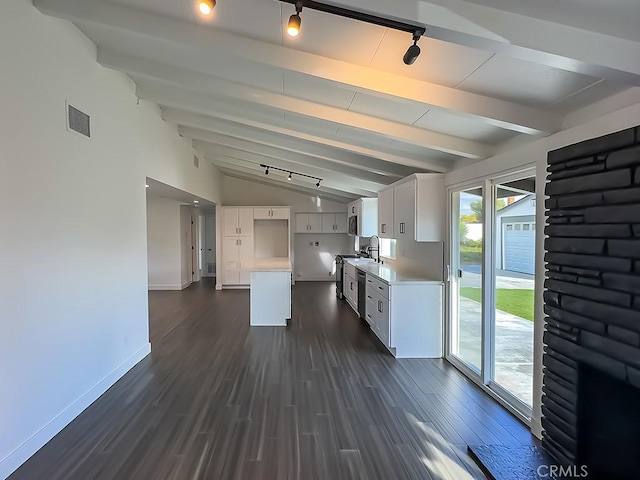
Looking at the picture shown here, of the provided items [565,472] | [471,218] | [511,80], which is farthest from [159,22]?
[565,472]

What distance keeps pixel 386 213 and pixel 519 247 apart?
105 inches

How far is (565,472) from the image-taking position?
2.07 meters

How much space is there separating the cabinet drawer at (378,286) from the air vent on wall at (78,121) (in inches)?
135

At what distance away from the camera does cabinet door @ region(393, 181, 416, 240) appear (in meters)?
4.30

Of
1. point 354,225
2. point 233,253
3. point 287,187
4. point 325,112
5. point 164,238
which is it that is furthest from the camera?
point 287,187

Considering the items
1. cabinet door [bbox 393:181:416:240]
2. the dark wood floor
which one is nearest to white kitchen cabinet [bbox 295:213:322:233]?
cabinet door [bbox 393:181:416:240]

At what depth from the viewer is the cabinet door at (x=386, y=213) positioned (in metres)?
5.21

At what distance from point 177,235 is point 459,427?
7877mm

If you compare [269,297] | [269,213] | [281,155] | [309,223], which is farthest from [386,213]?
[309,223]

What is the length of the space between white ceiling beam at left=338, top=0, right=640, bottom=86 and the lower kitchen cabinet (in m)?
2.86

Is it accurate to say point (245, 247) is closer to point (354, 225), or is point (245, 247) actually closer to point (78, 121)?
point (354, 225)

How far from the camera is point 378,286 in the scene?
15.3ft

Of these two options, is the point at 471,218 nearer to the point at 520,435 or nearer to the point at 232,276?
the point at 520,435

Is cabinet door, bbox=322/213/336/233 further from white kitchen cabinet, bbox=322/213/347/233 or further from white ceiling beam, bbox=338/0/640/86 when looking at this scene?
white ceiling beam, bbox=338/0/640/86
